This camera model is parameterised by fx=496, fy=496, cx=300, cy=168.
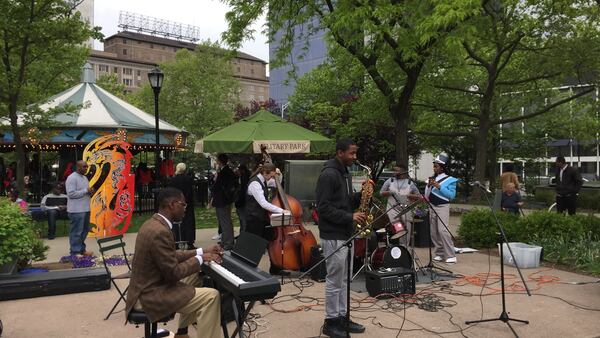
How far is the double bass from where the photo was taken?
7852 mm

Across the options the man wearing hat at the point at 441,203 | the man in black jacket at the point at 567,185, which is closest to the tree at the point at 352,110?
the man in black jacket at the point at 567,185

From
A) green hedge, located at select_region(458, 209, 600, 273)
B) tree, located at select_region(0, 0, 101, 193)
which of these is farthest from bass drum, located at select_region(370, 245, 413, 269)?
tree, located at select_region(0, 0, 101, 193)

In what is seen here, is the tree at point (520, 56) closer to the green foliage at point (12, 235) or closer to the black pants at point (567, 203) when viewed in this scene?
the black pants at point (567, 203)

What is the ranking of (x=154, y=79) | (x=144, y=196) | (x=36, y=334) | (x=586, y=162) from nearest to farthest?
(x=36, y=334) → (x=154, y=79) → (x=144, y=196) → (x=586, y=162)

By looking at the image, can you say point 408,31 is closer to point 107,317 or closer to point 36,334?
point 107,317

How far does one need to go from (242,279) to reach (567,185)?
34.6 ft

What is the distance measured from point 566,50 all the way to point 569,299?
1141 cm

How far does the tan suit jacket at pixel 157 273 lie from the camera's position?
412 cm

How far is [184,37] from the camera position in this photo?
127 metres

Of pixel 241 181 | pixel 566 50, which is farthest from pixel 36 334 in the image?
pixel 566 50

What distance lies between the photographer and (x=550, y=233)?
985cm

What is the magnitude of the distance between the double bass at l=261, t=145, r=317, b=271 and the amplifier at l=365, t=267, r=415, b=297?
1399mm

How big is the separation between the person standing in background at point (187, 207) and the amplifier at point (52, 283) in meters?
2.85

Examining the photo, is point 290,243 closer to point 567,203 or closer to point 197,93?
point 567,203
